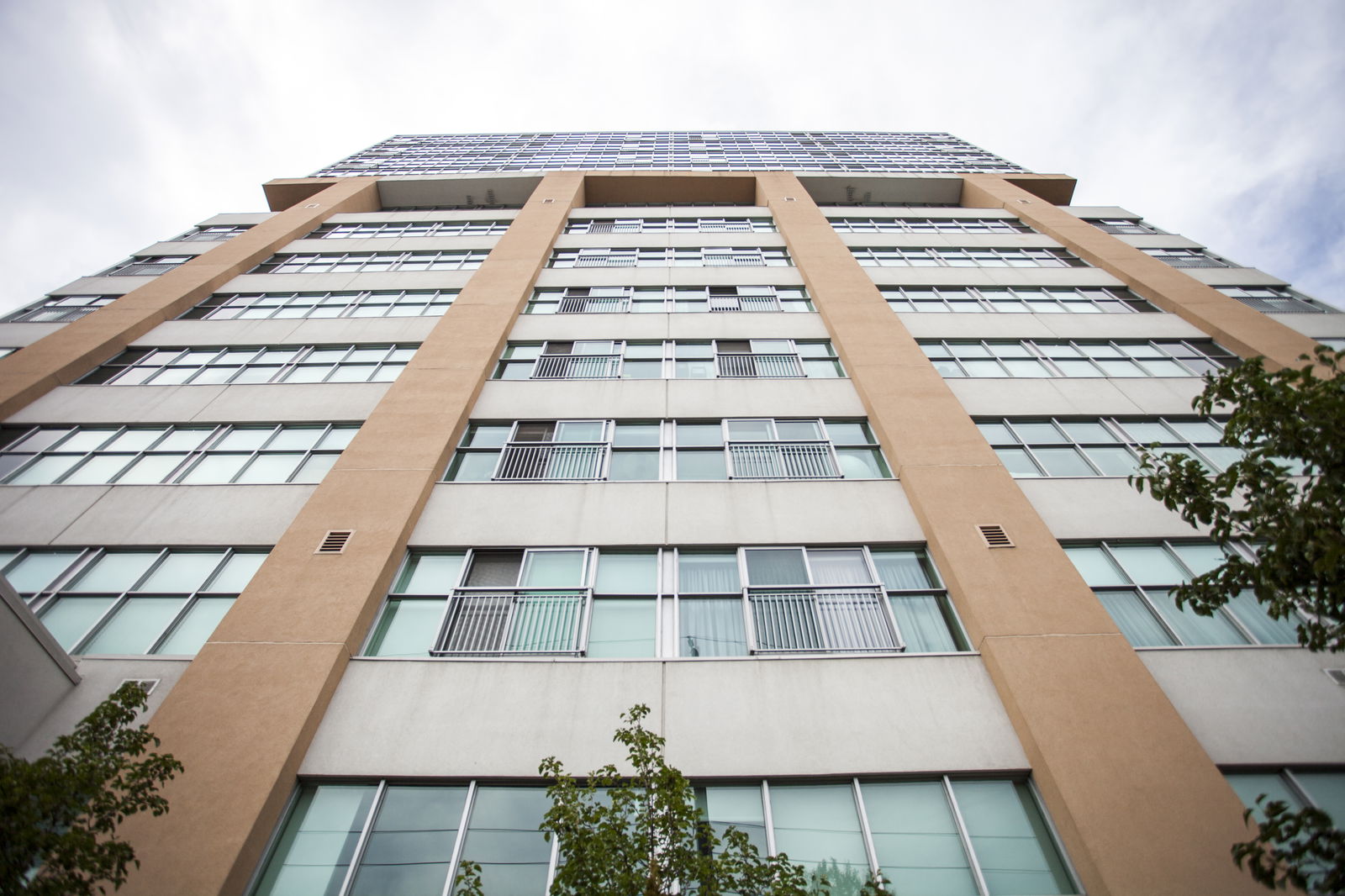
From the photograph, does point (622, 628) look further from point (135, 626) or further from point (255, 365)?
point (255, 365)

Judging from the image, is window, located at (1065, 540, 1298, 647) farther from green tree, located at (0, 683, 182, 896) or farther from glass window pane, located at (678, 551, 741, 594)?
green tree, located at (0, 683, 182, 896)

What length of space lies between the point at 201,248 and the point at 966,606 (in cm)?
2923

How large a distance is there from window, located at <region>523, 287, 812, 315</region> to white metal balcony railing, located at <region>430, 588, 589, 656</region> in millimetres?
10132

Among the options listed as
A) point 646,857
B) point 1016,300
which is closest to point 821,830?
point 646,857

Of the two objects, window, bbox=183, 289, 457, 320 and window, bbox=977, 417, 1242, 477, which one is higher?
window, bbox=183, 289, 457, 320

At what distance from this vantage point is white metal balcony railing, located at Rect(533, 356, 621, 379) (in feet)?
52.2

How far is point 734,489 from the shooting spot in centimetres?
1212

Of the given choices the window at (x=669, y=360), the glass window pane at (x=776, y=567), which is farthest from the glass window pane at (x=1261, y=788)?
the window at (x=669, y=360)

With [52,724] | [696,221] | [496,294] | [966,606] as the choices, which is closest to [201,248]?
[496,294]

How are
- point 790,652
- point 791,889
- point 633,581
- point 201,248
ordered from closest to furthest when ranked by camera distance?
1. point 791,889
2. point 790,652
3. point 633,581
4. point 201,248

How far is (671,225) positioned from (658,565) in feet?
58.7

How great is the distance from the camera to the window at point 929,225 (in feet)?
82.8

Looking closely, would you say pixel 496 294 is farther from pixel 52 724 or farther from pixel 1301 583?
pixel 1301 583

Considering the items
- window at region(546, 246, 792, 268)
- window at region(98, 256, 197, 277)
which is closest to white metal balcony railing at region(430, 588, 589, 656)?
window at region(546, 246, 792, 268)
